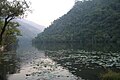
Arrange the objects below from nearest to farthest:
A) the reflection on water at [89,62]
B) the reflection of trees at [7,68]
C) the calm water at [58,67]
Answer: the calm water at [58,67] < the reflection of trees at [7,68] < the reflection on water at [89,62]

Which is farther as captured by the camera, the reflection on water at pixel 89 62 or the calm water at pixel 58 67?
the reflection on water at pixel 89 62

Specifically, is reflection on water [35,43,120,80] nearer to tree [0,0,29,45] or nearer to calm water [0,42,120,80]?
calm water [0,42,120,80]

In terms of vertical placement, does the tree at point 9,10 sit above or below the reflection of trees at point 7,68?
above

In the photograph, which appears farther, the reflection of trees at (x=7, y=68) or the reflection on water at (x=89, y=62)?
the reflection on water at (x=89, y=62)

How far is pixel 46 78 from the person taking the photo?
38406mm

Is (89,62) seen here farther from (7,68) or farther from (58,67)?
(7,68)

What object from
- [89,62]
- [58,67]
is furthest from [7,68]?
[89,62]

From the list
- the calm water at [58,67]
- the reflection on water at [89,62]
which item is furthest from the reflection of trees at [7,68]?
the reflection on water at [89,62]

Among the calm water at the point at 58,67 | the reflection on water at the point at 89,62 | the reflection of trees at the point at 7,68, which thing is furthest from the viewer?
the reflection on water at the point at 89,62

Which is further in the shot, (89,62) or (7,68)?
(89,62)

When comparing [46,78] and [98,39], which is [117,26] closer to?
[98,39]

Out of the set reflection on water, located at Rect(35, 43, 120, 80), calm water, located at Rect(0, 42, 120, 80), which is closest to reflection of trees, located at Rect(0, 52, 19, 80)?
calm water, located at Rect(0, 42, 120, 80)

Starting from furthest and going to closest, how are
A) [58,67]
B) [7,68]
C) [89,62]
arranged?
[89,62] → [58,67] → [7,68]

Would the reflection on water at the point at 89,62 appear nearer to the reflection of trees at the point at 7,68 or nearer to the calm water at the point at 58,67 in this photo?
the calm water at the point at 58,67
